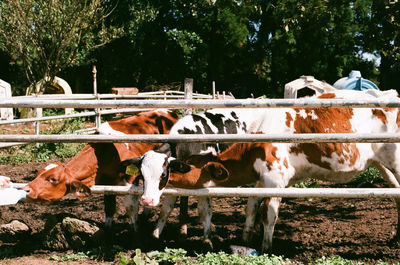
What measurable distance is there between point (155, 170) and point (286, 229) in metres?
2.06

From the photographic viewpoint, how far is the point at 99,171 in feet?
14.5

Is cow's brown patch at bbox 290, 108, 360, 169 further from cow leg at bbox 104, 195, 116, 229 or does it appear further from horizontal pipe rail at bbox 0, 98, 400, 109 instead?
cow leg at bbox 104, 195, 116, 229

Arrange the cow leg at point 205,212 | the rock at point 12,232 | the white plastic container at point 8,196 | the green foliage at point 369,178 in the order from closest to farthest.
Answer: the white plastic container at point 8,196
the cow leg at point 205,212
the rock at point 12,232
the green foliage at point 369,178

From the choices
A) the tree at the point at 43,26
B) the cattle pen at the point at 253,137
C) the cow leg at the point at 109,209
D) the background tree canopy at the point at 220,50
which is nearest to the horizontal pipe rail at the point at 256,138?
the cattle pen at the point at 253,137

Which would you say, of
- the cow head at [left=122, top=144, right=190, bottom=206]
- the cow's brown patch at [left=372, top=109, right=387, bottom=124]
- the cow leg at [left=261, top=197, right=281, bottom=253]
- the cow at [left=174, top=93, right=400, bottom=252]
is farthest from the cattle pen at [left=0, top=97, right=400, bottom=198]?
the cow's brown patch at [left=372, top=109, right=387, bottom=124]

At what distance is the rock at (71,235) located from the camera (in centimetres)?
429

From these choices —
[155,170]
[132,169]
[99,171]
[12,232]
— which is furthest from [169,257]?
[12,232]

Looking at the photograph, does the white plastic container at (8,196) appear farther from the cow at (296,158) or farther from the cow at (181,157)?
the cow at (296,158)

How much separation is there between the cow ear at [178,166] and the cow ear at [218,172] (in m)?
0.22

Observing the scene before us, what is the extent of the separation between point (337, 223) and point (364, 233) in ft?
1.48

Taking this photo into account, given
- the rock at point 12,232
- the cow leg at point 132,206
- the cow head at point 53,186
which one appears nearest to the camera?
the cow head at point 53,186

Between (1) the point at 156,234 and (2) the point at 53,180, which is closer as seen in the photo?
(2) the point at 53,180

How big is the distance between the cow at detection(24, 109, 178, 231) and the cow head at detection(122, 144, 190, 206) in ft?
1.75

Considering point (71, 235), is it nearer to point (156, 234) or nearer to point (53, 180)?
point (53, 180)
